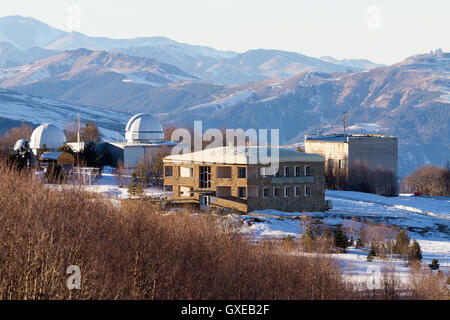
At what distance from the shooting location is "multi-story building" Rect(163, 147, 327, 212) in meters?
44.5

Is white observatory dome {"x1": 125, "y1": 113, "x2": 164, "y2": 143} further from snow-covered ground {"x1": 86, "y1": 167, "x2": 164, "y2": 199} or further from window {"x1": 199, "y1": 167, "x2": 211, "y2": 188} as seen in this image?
window {"x1": 199, "y1": 167, "x2": 211, "y2": 188}

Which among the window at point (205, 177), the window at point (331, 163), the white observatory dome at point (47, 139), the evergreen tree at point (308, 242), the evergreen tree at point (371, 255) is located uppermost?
the white observatory dome at point (47, 139)

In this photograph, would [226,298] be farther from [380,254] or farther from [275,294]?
[380,254]

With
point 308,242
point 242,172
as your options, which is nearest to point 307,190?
point 242,172

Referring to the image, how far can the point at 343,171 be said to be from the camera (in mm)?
79688

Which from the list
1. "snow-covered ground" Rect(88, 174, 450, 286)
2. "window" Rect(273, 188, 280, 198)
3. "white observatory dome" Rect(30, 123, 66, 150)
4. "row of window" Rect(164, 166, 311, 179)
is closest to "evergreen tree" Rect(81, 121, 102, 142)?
"white observatory dome" Rect(30, 123, 66, 150)

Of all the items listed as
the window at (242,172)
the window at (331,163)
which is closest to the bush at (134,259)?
the window at (242,172)

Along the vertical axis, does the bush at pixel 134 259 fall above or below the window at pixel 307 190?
below

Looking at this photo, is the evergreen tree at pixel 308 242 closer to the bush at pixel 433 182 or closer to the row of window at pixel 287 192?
the row of window at pixel 287 192

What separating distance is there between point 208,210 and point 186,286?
20.7m

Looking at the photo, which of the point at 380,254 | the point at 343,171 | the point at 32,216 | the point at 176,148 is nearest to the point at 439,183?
the point at 343,171

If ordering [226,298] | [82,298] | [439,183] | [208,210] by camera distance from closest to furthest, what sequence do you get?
[82,298]
[226,298]
[208,210]
[439,183]

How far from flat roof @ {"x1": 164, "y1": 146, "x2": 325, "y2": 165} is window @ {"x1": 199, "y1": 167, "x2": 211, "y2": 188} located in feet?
1.99

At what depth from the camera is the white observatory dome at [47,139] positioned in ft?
230
